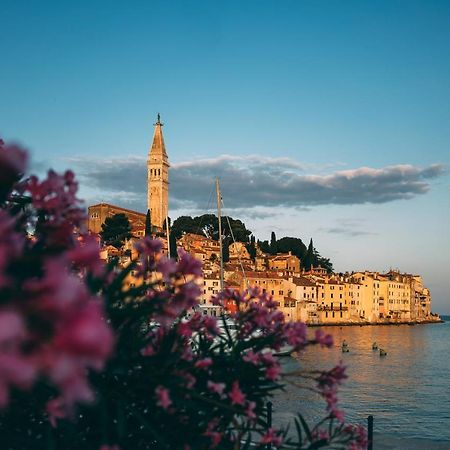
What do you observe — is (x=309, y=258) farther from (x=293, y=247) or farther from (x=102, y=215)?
(x=102, y=215)

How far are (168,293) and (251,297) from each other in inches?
33.5

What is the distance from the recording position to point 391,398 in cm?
2741

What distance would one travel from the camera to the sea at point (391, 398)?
60.8ft

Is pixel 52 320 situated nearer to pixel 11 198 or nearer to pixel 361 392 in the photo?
pixel 11 198

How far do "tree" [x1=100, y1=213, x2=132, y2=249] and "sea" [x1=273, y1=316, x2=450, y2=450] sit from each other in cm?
4367

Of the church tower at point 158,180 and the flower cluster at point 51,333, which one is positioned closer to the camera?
the flower cluster at point 51,333

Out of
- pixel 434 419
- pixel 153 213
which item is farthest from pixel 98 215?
pixel 434 419

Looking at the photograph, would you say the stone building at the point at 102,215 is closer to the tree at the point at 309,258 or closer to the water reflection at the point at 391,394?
the tree at the point at 309,258

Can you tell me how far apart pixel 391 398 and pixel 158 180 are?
3300 inches

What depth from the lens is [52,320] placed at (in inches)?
46.3

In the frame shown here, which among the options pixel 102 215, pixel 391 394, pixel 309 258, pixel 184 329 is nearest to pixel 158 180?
pixel 102 215

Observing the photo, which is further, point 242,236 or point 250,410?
point 242,236

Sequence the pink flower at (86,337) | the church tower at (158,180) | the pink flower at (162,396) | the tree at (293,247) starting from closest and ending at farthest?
the pink flower at (86,337) < the pink flower at (162,396) < the church tower at (158,180) < the tree at (293,247)

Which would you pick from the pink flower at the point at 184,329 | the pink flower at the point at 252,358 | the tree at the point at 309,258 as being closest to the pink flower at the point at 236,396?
the pink flower at the point at 252,358
